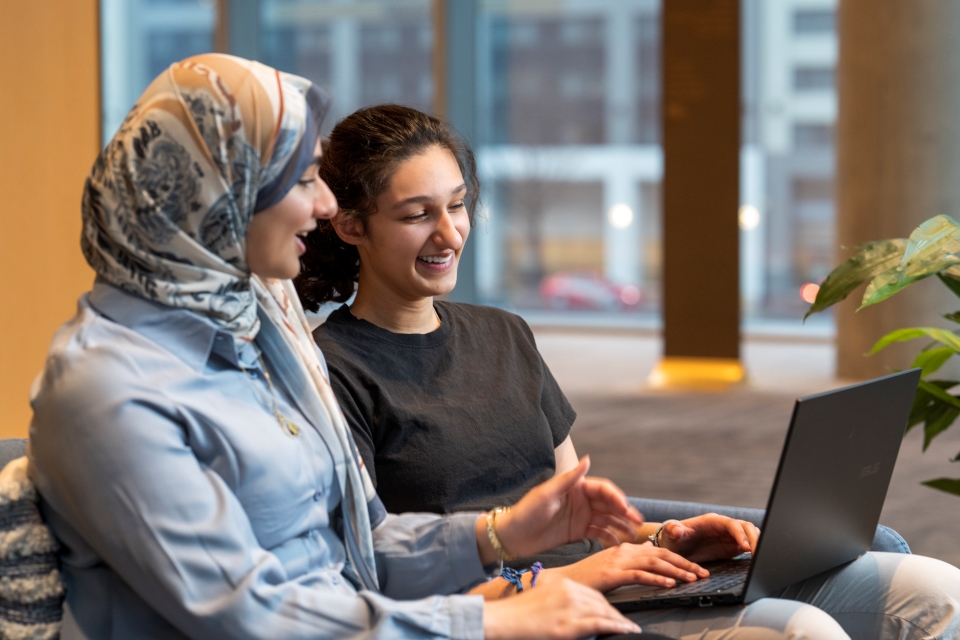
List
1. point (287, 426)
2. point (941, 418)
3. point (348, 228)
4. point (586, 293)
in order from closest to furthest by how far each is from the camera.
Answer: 1. point (287, 426)
2. point (348, 228)
3. point (941, 418)
4. point (586, 293)

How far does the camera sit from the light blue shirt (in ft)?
3.47

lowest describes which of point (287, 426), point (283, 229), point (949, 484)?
point (949, 484)

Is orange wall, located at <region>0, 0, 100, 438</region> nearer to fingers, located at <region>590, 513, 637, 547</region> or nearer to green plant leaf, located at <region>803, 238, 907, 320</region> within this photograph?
green plant leaf, located at <region>803, 238, 907, 320</region>

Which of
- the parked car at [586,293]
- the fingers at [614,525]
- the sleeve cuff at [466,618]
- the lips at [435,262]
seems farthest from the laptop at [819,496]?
the parked car at [586,293]

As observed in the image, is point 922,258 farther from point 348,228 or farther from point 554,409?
point 348,228

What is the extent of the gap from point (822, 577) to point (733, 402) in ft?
18.2

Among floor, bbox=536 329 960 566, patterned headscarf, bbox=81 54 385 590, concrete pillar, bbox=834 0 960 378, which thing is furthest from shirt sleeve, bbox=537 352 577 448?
concrete pillar, bbox=834 0 960 378

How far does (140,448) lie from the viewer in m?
1.06

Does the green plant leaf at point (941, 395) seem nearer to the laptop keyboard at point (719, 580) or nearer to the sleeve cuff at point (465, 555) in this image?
the laptop keyboard at point (719, 580)

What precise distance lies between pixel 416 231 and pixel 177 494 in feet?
2.64

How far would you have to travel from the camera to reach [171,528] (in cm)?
106

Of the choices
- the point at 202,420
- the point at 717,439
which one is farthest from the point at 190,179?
the point at 717,439

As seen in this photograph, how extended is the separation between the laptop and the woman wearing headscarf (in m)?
0.18

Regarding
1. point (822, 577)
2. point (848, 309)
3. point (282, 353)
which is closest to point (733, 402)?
point (848, 309)
